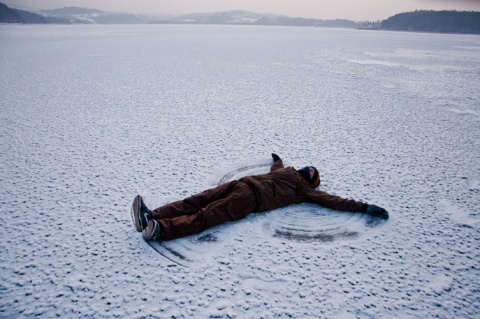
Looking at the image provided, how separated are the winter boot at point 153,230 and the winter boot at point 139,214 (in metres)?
0.10

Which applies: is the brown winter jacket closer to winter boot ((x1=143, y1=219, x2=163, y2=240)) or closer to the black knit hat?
the black knit hat

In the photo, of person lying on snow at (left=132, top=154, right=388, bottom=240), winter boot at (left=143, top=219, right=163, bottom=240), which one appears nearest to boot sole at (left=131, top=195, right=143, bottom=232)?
person lying on snow at (left=132, top=154, right=388, bottom=240)

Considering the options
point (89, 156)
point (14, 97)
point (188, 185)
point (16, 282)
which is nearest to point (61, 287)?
point (16, 282)

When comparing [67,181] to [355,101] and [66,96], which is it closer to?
[66,96]

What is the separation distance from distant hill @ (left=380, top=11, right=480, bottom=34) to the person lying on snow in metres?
112

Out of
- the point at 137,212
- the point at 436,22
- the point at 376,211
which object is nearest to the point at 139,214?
the point at 137,212

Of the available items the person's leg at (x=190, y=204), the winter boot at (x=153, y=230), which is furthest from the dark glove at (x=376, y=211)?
the winter boot at (x=153, y=230)

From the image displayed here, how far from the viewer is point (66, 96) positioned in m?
6.70

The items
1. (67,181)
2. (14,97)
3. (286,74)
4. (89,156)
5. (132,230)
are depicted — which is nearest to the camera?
(132,230)

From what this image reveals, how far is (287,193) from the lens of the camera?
Answer: 2951 mm

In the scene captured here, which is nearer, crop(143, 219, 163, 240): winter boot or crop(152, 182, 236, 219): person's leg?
crop(143, 219, 163, 240): winter boot

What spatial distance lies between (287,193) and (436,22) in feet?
416

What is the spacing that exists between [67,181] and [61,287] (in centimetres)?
165

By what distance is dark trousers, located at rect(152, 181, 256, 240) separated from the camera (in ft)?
7.97
